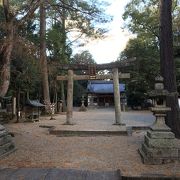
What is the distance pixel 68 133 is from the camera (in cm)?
1669

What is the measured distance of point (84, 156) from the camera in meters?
10.3

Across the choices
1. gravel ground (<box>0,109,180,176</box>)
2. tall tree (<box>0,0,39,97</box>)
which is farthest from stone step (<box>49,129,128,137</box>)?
tall tree (<box>0,0,39,97</box>)

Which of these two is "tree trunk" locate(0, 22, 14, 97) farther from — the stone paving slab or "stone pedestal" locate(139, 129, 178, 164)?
"stone pedestal" locate(139, 129, 178, 164)

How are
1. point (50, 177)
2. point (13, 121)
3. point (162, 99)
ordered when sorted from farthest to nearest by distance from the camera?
point (13, 121), point (162, 99), point (50, 177)

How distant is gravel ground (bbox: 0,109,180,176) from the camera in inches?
342

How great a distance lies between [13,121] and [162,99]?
49.7ft

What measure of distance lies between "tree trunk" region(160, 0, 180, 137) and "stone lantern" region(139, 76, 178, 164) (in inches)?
73.4

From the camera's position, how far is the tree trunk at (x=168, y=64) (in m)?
11.8

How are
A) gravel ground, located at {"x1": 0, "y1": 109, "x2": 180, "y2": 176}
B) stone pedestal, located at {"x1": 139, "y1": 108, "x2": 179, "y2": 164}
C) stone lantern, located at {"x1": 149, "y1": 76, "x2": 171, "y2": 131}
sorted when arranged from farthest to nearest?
1. stone lantern, located at {"x1": 149, "y1": 76, "x2": 171, "y2": 131}
2. stone pedestal, located at {"x1": 139, "y1": 108, "x2": 179, "y2": 164}
3. gravel ground, located at {"x1": 0, "y1": 109, "x2": 180, "y2": 176}

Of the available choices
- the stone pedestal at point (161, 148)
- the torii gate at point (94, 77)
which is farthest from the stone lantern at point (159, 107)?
the torii gate at point (94, 77)

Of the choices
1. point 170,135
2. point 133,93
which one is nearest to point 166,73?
point 170,135

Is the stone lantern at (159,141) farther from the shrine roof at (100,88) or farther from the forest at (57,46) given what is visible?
the shrine roof at (100,88)

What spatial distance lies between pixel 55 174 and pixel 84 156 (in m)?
2.75

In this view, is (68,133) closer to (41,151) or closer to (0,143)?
(41,151)
